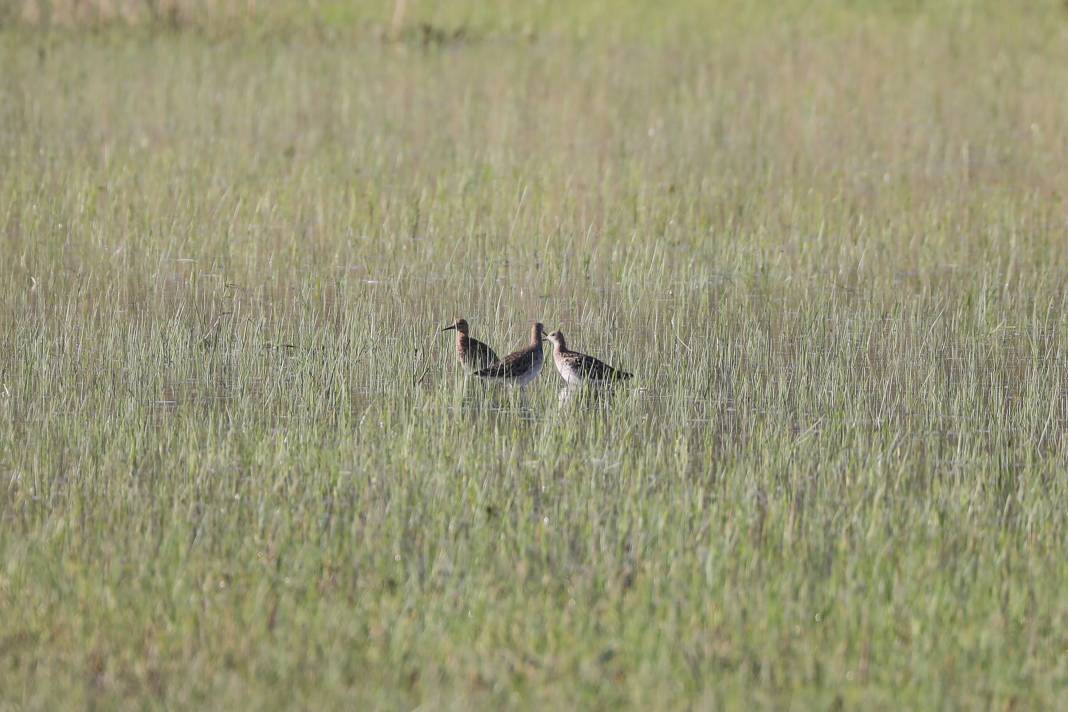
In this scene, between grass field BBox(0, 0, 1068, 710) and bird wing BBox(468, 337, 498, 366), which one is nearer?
grass field BBox(0, 0, 1068, 710)

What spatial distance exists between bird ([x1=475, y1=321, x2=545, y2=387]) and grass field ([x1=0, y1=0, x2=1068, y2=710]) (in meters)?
0.14

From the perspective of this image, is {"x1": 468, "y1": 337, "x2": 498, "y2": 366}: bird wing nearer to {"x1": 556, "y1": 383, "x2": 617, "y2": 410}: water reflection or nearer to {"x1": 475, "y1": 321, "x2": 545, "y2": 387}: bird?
{"x1": 475, "y1": 321, "x2": 545, "y2": 387}: bird

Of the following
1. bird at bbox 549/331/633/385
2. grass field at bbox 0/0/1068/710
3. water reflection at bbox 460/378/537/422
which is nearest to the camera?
grass field at bbox 0/0/1068/710

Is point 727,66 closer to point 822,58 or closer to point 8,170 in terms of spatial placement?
point 822,58

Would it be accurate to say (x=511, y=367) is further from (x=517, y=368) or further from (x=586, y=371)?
(x=586, y=371)

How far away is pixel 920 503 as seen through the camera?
6.24 m

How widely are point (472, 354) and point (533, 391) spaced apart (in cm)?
39

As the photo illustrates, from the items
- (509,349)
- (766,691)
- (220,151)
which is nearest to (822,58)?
(220,151)

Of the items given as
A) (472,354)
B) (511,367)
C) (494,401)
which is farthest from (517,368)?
(472,354)

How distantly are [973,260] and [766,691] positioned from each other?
6837mm

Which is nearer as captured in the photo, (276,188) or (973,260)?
(973,260)

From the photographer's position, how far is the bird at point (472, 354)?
8164mm

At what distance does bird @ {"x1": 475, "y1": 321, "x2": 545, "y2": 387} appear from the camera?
785 cm

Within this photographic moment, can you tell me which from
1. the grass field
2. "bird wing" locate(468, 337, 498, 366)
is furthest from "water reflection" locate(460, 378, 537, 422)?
"bird wing" locate(468, 337, 498, 366)
